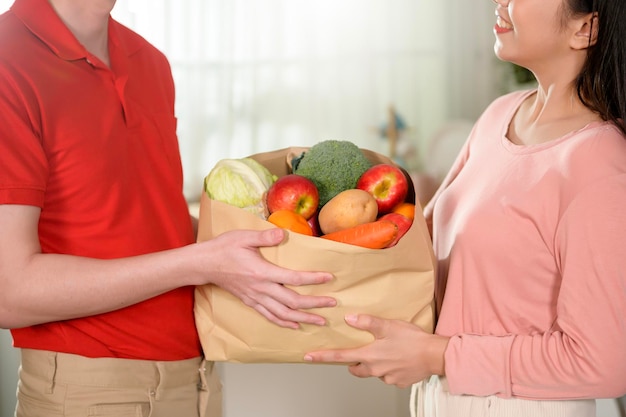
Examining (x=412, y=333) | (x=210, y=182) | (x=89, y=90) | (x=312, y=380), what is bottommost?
(x=312, y=380)

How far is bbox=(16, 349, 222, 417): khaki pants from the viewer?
1263 millimetres

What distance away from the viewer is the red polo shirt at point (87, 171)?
1166 millimetres

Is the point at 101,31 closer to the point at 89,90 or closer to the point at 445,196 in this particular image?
the point at 89,90

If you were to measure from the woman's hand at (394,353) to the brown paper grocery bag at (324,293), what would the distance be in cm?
1

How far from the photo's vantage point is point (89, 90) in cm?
129

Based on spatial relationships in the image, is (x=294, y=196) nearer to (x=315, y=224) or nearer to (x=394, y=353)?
(x=315, y=224)

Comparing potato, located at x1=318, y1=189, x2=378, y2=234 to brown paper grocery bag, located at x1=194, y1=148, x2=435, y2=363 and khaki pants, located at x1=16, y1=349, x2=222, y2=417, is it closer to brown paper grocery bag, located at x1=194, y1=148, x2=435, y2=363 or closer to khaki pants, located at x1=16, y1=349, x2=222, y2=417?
brown paper grocery bag, located at x1=194, y1=148, x2=435, y2=363

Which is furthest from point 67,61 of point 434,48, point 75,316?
point 434,48

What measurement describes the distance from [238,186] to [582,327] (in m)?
0.56

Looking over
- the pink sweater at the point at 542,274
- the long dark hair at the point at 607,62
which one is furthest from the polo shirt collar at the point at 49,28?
the long dark hair at the point at 607,62

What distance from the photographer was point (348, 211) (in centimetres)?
120

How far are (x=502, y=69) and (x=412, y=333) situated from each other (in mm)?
2518

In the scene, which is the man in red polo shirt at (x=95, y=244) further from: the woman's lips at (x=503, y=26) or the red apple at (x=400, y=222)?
the woman's lips at (x=503, y=26)

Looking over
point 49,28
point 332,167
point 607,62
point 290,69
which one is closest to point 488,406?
point 332,167
